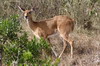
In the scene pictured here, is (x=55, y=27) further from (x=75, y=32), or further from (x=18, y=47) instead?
(x=18, y=47)

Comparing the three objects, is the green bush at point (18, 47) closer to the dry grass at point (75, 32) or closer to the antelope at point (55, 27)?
the dry grass at point (75, 32)

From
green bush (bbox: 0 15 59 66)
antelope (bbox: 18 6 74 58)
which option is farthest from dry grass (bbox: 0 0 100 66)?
green bush (bbox: 0 15 59 66)

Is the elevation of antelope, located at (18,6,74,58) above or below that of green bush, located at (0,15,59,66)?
below

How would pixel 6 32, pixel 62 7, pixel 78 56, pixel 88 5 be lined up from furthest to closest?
1. pixel 62 7
2. pixel 88 5
3. pixel 78 56
4. pixel 6 32

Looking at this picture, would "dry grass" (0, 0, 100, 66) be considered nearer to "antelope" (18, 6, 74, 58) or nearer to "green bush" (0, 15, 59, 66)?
"antelope" (18, 6, 74, 58)

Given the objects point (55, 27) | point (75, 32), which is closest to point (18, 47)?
point (55, 27)

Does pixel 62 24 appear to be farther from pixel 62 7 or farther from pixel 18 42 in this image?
pixel 18 42

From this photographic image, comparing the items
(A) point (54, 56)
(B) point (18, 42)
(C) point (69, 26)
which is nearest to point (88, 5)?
(C) point (69, 26)

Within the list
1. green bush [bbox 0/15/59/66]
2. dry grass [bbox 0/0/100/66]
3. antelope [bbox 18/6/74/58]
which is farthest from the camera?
antelope [bbox 18/6/74/58]

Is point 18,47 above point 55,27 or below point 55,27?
above

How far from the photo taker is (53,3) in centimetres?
1225

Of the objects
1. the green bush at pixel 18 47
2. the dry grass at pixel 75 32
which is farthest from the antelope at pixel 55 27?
the green bush at pixel 18 47

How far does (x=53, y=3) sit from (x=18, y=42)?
798 cm

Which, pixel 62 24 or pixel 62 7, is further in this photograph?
pixel 62 7
